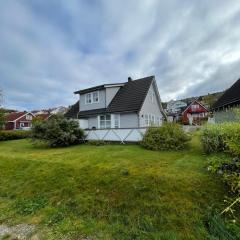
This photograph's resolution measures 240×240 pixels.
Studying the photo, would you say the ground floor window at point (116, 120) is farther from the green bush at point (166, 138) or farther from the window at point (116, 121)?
the green bush at point (166, 138)

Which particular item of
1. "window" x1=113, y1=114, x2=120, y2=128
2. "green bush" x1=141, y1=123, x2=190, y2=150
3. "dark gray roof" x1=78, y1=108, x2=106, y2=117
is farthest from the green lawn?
"dark gray roof" x1=78, y1=108, x2=106, y2=117

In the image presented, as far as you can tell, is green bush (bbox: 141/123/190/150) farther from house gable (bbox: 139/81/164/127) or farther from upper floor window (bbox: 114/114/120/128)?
upper floor window (bbox: 114/114/120/128)

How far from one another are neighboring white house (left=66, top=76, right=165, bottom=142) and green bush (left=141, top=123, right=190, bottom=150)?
7.08m

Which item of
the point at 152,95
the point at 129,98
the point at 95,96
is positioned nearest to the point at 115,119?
the point at 129,98

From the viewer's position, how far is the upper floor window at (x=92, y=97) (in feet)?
79.8

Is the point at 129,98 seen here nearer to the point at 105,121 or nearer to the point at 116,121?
the point at 116,121

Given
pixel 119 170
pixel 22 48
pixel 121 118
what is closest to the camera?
pixel 119 170

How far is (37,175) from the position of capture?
9.27m

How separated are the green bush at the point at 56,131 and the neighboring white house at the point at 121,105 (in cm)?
341

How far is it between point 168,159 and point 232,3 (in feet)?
28.6

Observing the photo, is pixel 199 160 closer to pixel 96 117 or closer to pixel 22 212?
pixel 22 212

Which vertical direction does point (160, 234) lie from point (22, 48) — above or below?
below

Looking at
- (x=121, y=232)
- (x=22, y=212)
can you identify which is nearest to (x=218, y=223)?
(x=121, y=232)

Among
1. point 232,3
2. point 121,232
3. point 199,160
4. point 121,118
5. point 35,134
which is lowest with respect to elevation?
point 121,232
